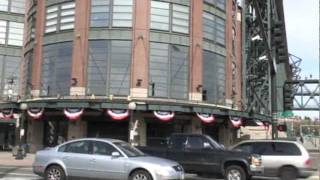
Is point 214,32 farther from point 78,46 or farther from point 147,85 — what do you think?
point 78,46

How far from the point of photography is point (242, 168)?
2020cm

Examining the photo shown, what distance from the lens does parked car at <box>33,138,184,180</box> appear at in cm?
1666

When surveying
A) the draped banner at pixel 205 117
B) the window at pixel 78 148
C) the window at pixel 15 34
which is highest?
the window at pixel 15 34

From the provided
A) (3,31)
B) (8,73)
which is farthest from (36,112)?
(3,31)

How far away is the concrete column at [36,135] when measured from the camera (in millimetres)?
42469

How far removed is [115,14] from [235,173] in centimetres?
2266

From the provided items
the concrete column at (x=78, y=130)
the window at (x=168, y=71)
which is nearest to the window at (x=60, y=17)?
the window at (x=168, y=71)

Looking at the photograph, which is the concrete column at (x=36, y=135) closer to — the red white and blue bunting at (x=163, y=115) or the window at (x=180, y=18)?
the red white and blue bunting at (x=163, y=115)

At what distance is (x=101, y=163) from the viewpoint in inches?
674

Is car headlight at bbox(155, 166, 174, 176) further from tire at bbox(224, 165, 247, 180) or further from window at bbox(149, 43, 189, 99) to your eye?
window at bbox(149, 43, 189, 99)

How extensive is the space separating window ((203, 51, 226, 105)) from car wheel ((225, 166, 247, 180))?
2136cm

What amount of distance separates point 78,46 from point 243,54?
20362mm

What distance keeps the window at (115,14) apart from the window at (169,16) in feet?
5.93

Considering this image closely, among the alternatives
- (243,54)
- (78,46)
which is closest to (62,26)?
(78,46)
